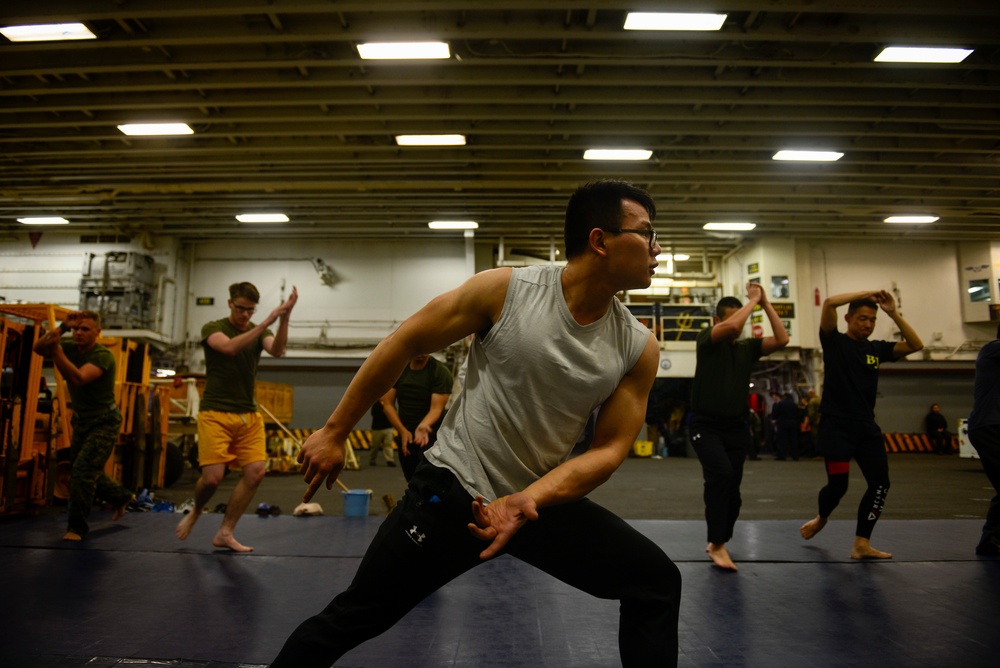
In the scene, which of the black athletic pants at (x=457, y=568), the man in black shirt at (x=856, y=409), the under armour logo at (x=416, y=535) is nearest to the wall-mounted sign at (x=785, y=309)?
the man in black shirt at (x=856, y=409)

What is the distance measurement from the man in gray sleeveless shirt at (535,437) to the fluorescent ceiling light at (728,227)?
16.2 metres

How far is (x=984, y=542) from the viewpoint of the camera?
452 centimetres

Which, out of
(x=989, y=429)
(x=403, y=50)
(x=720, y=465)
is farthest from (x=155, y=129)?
(x=989, y=429)

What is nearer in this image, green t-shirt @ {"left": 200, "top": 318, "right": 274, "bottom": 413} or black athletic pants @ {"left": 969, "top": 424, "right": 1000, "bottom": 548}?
black athletic pants @ {"left": 969, "top": 424, "right": 1000, "bottom": 548}

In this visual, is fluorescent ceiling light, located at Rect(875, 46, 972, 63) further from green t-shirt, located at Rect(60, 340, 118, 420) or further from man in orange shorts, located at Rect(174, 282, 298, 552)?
green t-shirt, located at Rect(60, 340, 118, 420)

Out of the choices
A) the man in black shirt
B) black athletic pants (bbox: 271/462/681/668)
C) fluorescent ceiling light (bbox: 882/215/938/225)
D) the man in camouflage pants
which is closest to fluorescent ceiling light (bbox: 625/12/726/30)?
the man in black shirt

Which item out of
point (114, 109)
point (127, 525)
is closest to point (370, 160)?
point (114, 109)

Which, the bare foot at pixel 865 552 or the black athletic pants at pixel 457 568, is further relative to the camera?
the bare foot at pixel 865 552

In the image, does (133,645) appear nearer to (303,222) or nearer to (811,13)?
(811,13)

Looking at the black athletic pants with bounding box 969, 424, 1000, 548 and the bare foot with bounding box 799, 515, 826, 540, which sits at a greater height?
the black athletic pants with bounding box 969, 424, 1000, 548

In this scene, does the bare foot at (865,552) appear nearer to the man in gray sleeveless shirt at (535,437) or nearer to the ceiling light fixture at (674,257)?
the man in gray sleeveless shirt at (535,437)

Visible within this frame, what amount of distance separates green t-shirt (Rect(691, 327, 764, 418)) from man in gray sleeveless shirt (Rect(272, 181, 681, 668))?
9.05ft

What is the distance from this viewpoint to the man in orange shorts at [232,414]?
15.0 ft

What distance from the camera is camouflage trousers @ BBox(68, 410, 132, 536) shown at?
4.99 metres
